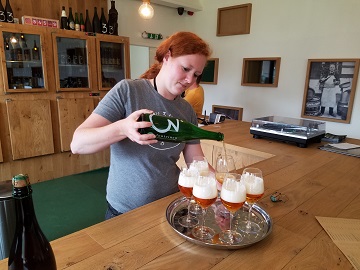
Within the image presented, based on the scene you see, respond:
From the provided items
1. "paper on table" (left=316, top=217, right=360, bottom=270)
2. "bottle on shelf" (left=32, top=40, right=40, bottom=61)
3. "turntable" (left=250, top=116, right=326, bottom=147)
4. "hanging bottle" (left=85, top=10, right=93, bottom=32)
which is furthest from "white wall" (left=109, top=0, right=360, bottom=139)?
"paper on table" (left=316, top=217, right=360, bottom=270)

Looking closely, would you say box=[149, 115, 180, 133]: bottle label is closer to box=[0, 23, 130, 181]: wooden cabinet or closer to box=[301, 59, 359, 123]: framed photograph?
box=[0, 23, 130, 181]: wooden cabinet

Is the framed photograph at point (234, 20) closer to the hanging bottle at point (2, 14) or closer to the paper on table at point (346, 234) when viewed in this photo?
the hanging bottle at point (2, 14)

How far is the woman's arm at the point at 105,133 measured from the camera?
83 cm

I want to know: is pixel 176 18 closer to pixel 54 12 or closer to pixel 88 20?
pixel 88 20

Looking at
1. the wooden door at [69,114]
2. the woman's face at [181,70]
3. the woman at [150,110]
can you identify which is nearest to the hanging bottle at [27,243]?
the woman at [150,110]

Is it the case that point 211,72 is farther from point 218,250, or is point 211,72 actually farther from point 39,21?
point 218,250

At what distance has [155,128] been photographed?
86 cm

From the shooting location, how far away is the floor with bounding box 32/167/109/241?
2.44m

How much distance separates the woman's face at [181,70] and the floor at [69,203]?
72.2 inches

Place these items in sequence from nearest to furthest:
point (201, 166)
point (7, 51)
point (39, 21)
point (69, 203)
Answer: point (201, 166) < point (69, 203) < point (7, 51) < point (39, 21)

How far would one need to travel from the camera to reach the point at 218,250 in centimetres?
79

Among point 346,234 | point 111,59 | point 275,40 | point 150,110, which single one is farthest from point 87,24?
point 346,234

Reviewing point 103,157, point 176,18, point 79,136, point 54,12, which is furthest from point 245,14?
point 79,136

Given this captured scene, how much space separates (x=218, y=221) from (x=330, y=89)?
3.51 meters
